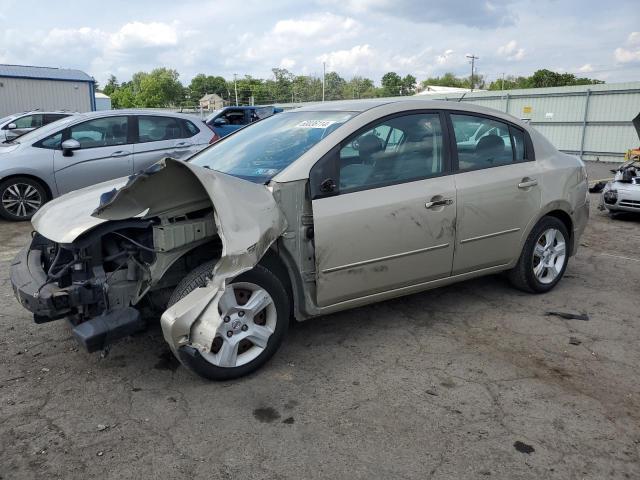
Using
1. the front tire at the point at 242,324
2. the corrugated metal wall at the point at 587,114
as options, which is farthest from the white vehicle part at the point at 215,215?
the corrugated metal wall at the point at 587,114

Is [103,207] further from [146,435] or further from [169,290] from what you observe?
[146,435]

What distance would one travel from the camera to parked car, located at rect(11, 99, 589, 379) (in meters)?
3.07

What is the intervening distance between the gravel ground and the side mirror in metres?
3.80

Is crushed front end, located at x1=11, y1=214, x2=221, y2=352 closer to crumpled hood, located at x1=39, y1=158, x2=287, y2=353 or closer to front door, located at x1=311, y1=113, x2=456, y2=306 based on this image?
crumpled hood, located at x1=39, y1=158, x2=287, y2=353

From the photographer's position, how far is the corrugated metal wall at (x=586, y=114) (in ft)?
61.5

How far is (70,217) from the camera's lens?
346 cm

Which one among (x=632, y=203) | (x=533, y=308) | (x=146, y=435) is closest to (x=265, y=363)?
(x=146, y=435)

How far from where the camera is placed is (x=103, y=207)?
3078mm

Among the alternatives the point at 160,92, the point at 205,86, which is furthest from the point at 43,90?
the point at 205,86

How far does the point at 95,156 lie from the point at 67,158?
412 millimetres

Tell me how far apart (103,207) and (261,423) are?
4.84 ft

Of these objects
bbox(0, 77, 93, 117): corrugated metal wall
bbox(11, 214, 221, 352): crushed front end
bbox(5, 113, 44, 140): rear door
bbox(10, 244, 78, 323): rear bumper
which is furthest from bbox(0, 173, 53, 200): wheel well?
bbox(0, 77, 93, 117): corrugated metal wall

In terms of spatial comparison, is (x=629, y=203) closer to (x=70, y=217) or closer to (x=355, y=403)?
(x=355, y=403)

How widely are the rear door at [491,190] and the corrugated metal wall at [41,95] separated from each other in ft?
84.4
